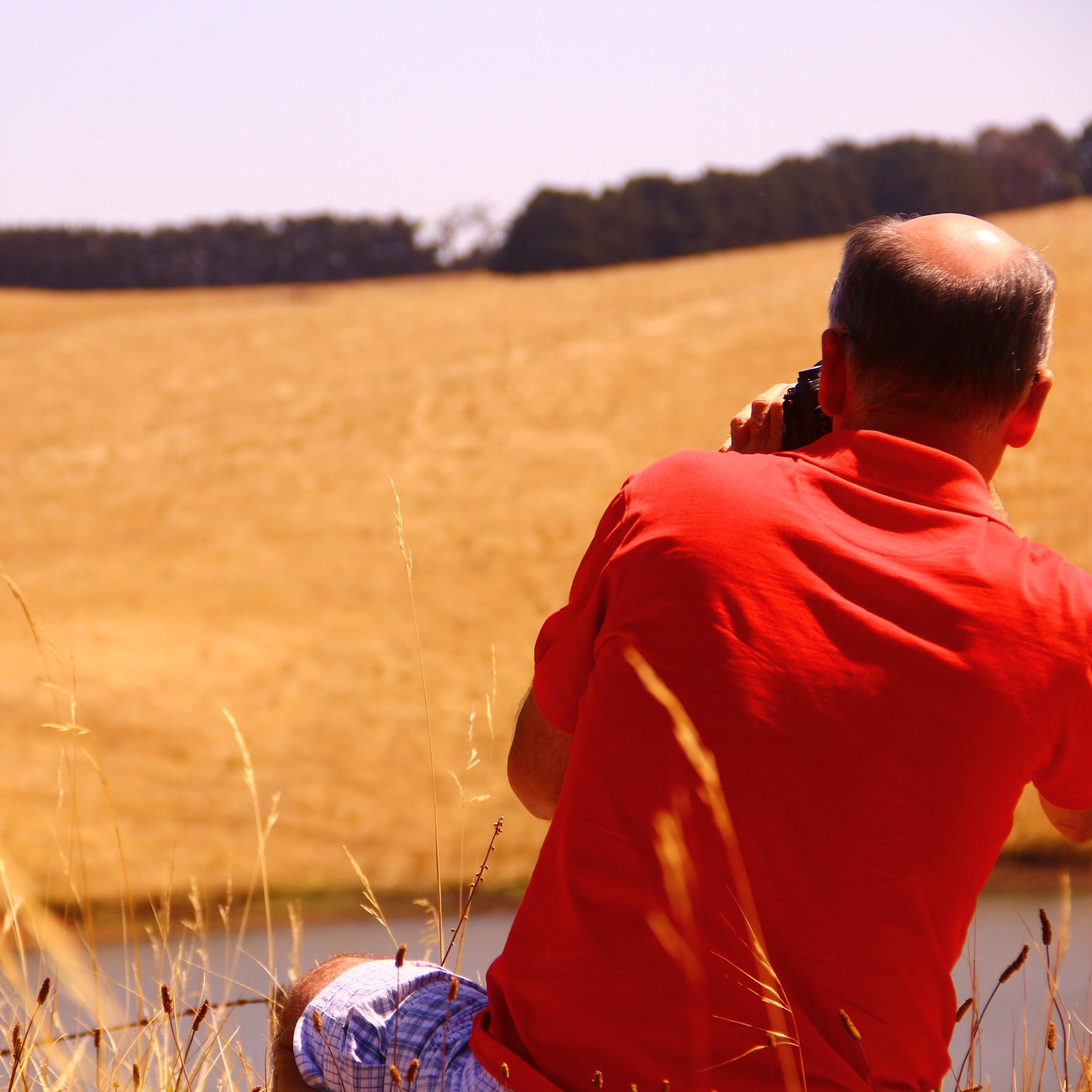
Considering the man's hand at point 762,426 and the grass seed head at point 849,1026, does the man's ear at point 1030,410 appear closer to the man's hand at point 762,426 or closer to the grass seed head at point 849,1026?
the man's hand at point 762,426

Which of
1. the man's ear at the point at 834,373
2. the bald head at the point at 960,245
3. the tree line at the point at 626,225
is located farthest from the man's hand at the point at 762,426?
the tree line at the point at 626,225

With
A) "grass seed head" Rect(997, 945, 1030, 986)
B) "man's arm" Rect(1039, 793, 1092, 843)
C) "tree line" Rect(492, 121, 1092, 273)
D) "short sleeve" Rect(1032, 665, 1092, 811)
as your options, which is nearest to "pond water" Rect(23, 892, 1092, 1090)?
"grass seed head" Rect(997, 945, 1030, 986)

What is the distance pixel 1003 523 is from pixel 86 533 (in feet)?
44.0

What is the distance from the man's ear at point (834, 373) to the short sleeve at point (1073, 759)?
367 mm

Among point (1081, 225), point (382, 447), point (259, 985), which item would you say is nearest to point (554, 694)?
point (259, 985)

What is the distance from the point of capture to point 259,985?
3.79 m

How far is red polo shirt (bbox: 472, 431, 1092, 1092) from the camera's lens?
3.07 feet

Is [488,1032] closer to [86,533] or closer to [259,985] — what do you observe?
[259,985]

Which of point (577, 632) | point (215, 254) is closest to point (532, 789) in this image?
point (577, 632)

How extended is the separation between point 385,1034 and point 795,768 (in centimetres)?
54

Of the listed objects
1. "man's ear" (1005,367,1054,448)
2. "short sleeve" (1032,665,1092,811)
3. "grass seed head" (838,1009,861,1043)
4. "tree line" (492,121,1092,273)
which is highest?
"tree line" (492,121,1092,273)

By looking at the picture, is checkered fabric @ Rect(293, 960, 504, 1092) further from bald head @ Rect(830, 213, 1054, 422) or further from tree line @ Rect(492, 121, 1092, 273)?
tree line @ Rect(492, 121, 1092, 273)

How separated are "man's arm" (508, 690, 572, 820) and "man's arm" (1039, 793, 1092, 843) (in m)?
0.50

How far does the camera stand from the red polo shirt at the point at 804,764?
0.94 meters
